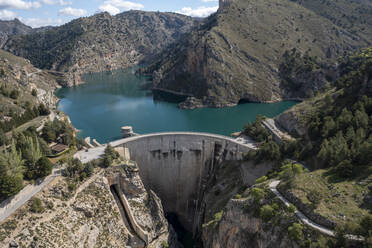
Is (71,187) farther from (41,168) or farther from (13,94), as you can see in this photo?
(13,94)

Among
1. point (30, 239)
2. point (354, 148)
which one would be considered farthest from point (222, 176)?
point (30, 239)

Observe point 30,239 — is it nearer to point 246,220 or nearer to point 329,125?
point 246,220

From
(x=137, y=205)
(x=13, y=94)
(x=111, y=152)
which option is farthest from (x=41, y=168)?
(x=13, y=94)

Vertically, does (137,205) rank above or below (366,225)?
below

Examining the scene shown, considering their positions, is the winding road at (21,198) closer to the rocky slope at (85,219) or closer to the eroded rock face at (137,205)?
the rocky slope at (85,219)

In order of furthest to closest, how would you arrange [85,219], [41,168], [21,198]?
[41,168]
[85,219]
[21,198]

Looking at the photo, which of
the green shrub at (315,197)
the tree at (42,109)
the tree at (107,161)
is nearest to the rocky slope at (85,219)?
the tree at (107,161)

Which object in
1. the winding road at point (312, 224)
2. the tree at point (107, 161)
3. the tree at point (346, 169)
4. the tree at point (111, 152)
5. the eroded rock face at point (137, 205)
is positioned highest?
the tree at point (346, 169)
